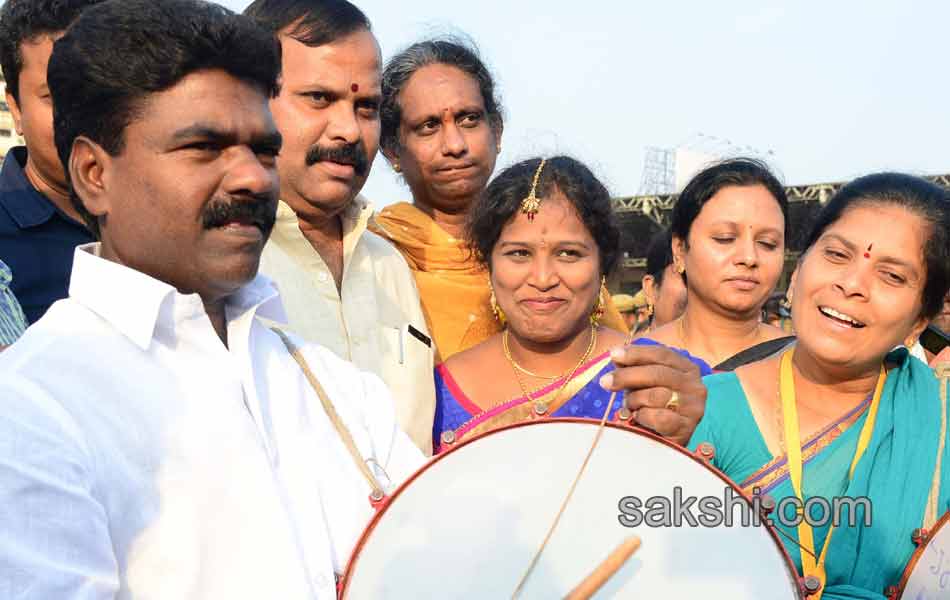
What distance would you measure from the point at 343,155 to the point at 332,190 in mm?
120

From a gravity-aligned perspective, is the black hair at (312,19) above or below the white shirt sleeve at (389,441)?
above

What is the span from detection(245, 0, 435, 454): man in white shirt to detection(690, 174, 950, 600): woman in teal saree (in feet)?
3.42

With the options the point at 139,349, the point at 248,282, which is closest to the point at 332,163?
the point at 248,282

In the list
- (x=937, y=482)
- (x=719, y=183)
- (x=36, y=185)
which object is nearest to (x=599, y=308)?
(x=719, y=183)

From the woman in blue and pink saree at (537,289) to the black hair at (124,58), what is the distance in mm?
1603

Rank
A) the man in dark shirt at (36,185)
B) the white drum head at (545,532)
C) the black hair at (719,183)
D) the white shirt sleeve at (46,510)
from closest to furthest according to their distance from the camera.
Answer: the white shirt sleeve at (46,510) < the white drum head at (545,532) < the man in dark shirt at (36,185) < the black hair at (719,183)

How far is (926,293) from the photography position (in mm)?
2533

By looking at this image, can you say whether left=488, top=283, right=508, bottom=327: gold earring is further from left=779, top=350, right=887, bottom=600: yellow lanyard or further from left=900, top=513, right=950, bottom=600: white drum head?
left=900, top=513, right=950, bottom=600: white drum head

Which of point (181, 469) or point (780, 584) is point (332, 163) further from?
point (780, 584)

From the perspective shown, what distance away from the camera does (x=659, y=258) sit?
5312 mm

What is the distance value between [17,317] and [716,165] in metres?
2.61

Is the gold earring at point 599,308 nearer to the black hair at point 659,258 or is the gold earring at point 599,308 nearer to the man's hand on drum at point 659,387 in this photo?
the man's hand on drum at point 659,387

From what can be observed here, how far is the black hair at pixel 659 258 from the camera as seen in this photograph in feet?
16.9

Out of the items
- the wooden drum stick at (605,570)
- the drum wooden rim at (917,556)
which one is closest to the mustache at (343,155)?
the wooden drum stick at (605,570)
